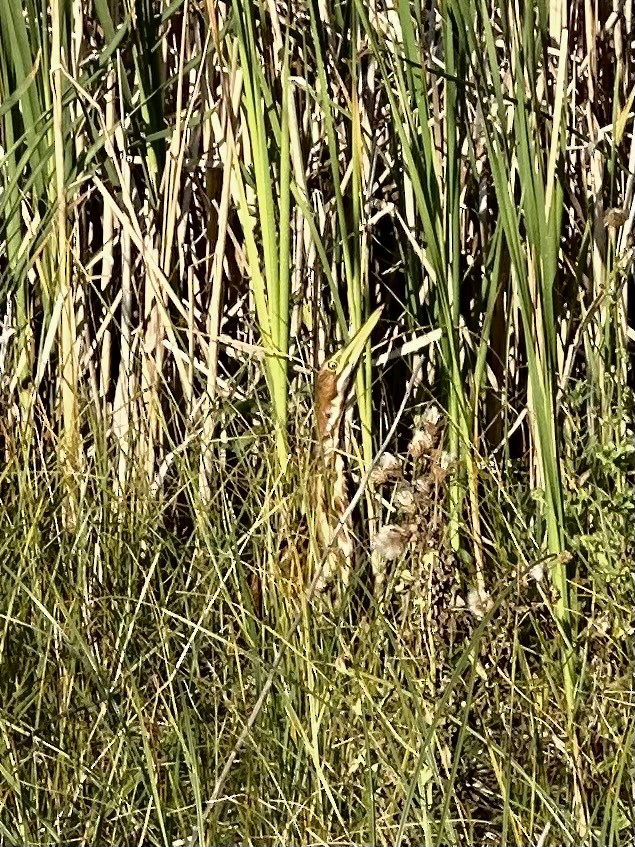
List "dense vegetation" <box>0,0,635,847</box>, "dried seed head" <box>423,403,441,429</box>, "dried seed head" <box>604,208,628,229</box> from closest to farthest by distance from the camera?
"dense vegetation" <box>0,0,635,847</box>, "dried seed head" <box>423,403,441,429</box>, "dried seed head" <box>604,208,628,229</box>

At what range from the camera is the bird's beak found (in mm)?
1479

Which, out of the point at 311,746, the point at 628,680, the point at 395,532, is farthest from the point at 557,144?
the point at 311,746

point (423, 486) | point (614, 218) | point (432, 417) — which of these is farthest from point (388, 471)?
point (614, 218)

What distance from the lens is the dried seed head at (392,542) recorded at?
139 centimetres

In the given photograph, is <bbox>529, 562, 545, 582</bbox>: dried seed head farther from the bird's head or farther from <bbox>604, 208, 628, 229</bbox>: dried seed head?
<bbox>604, 208, 628, 229</bbox>: dried seed head

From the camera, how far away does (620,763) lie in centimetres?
127

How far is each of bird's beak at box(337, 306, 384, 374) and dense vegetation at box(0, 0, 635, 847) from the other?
0.02 metres

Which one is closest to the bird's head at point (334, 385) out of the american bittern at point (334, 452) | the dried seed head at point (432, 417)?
the american bittern at point (334, 452)

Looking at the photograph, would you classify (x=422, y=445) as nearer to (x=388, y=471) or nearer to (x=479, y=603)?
(x=388, y=471)

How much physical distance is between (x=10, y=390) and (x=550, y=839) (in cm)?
89

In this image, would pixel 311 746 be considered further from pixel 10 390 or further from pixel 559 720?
pixel 10 390

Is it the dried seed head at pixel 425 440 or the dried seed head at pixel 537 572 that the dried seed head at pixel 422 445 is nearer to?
the dried seed head at pixel 425 440

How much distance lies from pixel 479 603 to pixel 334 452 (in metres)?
0.28

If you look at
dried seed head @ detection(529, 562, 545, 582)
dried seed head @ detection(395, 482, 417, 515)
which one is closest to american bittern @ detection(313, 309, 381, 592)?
dried seed head @ detection(395, 482, 417, 515)
